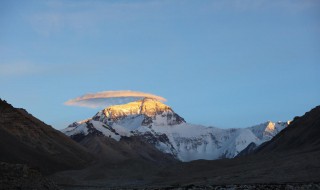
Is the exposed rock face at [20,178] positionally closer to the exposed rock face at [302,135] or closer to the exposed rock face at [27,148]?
the exposed rock face at [27,148]

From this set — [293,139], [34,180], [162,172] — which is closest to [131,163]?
[162,172]

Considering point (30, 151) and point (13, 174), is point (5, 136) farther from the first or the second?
point (13, 174)

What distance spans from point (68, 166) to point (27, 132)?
59.7 feet

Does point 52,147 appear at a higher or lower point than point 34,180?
higher

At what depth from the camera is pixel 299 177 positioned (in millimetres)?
91875

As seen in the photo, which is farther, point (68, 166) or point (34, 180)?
point (68, 166)

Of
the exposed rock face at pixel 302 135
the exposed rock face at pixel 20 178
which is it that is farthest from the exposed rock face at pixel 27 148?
the exposed rock face at pixel 20 178

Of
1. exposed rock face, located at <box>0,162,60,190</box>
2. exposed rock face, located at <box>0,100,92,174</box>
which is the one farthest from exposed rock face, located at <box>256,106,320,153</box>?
exposed rock face, located at <box>0,162,60,190</box>

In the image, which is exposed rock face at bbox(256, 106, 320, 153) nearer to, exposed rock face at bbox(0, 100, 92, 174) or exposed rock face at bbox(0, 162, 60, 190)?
exposed rock face at bbox(0, 100, 92, 174)

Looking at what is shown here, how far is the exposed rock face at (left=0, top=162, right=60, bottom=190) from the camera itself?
54750mm

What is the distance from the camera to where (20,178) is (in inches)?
2215

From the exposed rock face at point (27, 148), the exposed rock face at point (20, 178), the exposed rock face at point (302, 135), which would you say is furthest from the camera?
the exposed rock face at point (27, 148)

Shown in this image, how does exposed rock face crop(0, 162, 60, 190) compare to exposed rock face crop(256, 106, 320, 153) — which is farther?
exposed rock face crop(256, 106, 320, 153)

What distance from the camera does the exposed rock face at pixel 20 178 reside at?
5475cm
